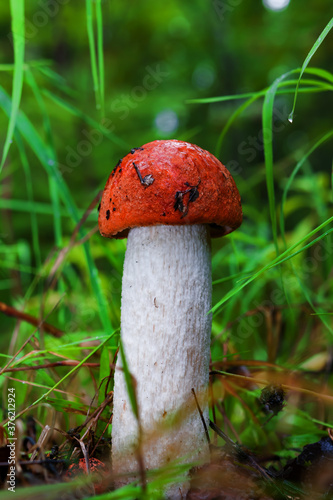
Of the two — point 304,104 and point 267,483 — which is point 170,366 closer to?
point 267,483

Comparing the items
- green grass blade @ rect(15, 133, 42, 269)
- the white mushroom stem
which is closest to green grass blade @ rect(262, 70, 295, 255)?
the white mushroom stem

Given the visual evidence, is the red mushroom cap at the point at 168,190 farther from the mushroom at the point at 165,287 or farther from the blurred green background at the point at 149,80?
the blurred green background at the point at 149,80

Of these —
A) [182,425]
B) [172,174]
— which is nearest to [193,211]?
[172,174]

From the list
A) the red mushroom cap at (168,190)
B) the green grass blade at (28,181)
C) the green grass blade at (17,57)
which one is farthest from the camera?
the green grass blade at (28,181)

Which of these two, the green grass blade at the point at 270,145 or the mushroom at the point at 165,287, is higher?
the green grass blade at the point at 270,145

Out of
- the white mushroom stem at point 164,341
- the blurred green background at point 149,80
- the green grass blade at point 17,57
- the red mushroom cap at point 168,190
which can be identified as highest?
the blurred green background at point 149,80

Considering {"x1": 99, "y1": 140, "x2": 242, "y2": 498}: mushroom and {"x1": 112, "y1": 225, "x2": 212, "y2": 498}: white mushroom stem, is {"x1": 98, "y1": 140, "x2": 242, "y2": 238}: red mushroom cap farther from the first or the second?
{"x1": 112, "y1": 225, "x2": 212, "y2": 498}: white mushroom stem

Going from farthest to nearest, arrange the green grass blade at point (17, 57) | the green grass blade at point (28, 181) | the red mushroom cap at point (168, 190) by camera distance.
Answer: the green grass blade at point (28, 181) → the green grass blade at point (17, 57) → the red mushroom cap at point (168, 190)

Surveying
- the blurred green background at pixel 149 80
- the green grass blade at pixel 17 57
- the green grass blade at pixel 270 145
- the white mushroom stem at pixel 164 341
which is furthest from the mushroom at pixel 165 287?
the blurred green background at pixel 149 80
